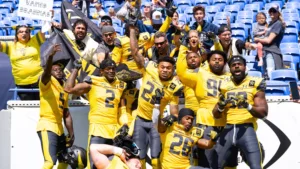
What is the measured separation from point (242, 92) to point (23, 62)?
3.96 metres

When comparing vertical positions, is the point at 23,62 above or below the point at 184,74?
below

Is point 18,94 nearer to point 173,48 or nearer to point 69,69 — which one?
point 69,69

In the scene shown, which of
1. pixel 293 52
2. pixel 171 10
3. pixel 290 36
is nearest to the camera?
pixel 171 10

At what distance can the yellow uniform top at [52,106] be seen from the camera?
9.66m

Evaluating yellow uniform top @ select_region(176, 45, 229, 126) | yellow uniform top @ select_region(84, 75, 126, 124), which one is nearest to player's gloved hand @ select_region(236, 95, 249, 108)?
yellow uniform top @ select_region(176, 45, 229, 126)

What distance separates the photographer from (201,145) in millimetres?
8898

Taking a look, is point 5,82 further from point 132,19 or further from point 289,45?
point 289,45

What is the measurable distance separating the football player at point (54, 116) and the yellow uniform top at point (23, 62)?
1245 millimetres

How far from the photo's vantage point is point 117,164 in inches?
Result: 263

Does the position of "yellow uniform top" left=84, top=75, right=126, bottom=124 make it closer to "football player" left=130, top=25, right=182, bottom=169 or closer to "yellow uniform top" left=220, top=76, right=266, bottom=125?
"football player" left=130, top=25, right=182, bottom=169

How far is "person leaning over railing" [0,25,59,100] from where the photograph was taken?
1096 cm

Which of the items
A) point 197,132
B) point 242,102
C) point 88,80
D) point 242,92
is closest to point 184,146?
point 197,132

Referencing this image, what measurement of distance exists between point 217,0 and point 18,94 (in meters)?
7.96

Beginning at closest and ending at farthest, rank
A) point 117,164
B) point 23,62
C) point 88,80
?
1. point 117,164
2. point 88,80
3. point 23,62
